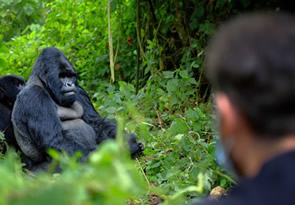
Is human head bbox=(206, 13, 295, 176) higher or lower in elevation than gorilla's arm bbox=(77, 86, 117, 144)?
higher

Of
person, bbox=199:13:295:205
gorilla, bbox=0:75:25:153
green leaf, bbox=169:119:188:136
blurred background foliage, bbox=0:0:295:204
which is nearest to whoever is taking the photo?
person, bbox=199:13:295:205

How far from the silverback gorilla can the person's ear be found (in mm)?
3175

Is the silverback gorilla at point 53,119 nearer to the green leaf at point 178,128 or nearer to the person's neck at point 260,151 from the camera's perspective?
the green leaf at point 178,128

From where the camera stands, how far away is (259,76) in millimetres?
1090

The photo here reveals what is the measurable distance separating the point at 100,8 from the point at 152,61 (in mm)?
1336

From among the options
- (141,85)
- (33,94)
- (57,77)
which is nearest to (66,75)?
(57,77)

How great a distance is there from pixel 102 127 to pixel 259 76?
365 centimetres

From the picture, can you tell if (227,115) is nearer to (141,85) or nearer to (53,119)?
(53,119)

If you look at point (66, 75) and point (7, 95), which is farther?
point (7, 95)

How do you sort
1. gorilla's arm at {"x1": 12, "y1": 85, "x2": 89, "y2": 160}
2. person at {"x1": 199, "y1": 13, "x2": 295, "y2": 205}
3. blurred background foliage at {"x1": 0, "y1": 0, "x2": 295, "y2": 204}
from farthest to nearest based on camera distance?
gorilla's arm at {"x1": 12, "y1": 85, "x2": 89, "y2": 160}
blurred background foliage at {"x1": 0, "y1": 0, "x2": 295, "y2": 204}
person at {"x1": 199, "y1": 13, "x2": 295, "y2": 205}

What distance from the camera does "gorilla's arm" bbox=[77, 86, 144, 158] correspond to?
14.5 ft

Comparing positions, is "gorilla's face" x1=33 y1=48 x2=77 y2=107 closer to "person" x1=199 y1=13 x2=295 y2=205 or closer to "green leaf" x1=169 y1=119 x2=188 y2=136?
"green leaf" x1=169 y1=119 x2=188 y2=136

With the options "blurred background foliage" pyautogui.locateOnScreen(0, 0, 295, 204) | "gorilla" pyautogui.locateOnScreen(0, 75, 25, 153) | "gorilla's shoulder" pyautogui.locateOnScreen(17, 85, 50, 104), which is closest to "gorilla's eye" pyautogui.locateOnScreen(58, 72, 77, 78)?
"gorilla's shoulder" pyautogui.locateOnScreen(17, 85, 50, 104)

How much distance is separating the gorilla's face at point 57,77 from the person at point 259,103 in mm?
3440
